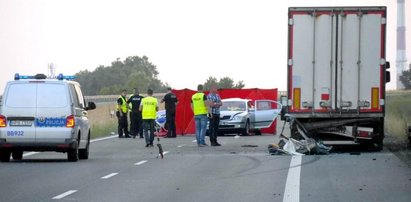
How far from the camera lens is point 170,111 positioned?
38594 mm

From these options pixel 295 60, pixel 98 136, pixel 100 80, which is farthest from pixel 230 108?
pixel 100 80

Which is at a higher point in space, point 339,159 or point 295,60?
point 295,60

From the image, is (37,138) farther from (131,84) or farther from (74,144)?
(131,84)

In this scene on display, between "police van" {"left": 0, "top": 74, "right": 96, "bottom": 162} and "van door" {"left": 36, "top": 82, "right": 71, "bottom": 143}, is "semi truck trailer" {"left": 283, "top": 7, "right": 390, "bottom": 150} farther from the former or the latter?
"van door" {"left": 36, "top": 82, "right": 71, "bottom": 143}

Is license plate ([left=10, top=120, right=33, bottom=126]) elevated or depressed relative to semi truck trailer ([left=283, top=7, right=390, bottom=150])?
depressed

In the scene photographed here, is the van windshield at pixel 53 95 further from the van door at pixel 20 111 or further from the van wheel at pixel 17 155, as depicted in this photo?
the van wheel at pixel 17 155

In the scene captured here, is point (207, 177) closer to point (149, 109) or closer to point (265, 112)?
point (149, 109)

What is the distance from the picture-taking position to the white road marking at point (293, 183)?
51.0 ft

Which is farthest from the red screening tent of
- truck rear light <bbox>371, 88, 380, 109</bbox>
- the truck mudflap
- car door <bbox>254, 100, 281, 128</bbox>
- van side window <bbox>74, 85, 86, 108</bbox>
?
van side window <bbox>74, 85, 86, 108</bbox>

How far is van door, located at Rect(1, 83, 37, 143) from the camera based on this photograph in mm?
23281

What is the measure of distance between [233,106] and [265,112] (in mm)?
1734

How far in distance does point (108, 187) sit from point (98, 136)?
2333cm

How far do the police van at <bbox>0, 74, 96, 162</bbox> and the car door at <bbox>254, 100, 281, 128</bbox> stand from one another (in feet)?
57.9

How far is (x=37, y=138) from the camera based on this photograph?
76.3ft
